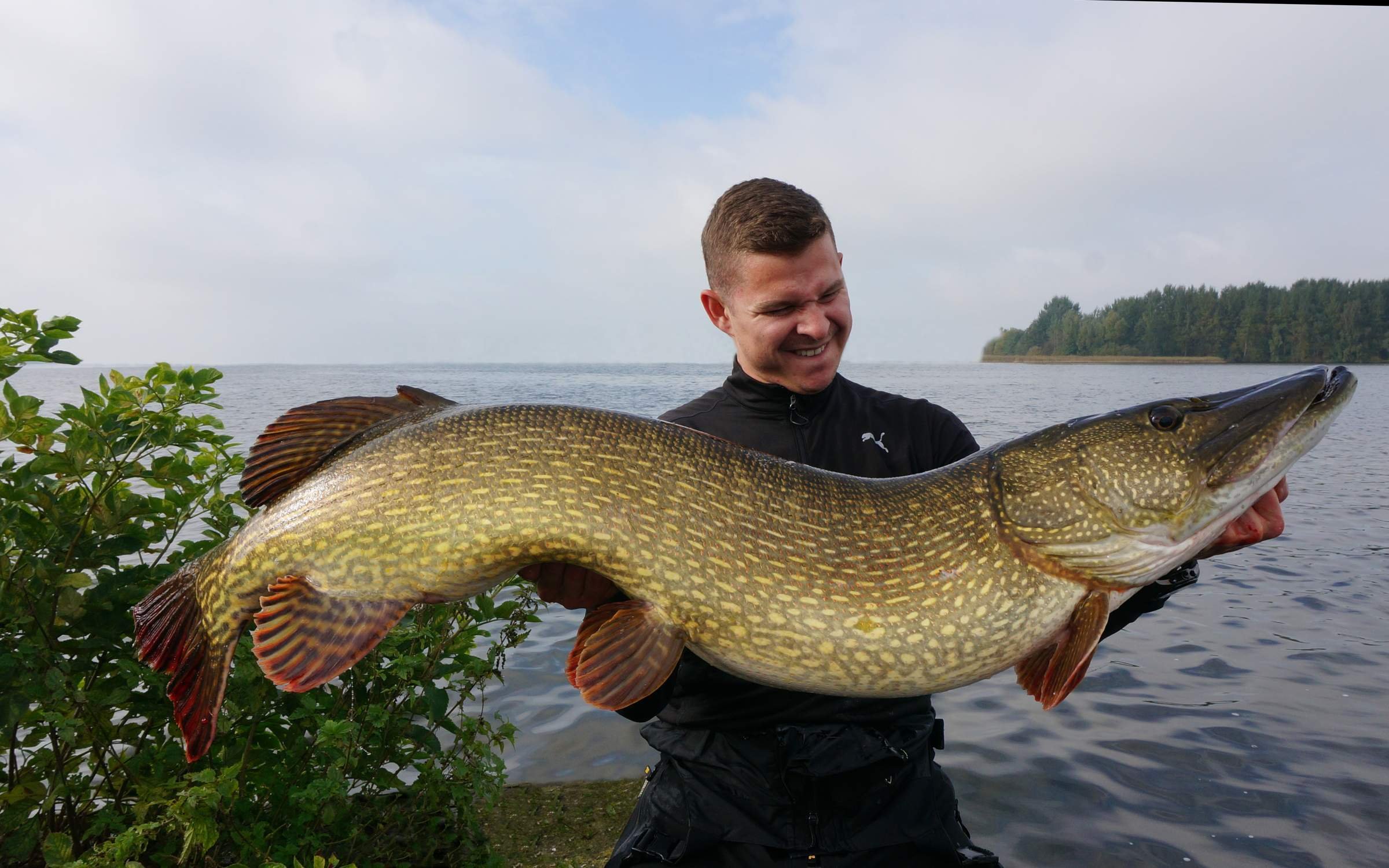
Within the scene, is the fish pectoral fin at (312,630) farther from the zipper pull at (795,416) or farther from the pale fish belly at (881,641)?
the zipper pull at (795,416)

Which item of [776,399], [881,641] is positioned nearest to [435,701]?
[881,641]

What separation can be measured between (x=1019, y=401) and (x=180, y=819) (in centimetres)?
2721

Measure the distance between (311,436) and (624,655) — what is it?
0.96 meters

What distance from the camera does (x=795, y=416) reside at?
2488mm

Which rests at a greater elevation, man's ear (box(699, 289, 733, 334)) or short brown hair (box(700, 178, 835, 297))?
short brown hair (box(700, 178, 835, 297))

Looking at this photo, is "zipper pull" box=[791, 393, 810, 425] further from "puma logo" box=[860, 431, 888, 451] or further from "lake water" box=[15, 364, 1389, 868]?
"lake water" box=[15, 364, 1389, 868]

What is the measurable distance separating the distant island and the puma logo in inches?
2204

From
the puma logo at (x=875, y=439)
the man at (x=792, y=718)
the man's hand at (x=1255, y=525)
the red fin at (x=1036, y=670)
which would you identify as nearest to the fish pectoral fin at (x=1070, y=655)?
the red fin at (x=1036, y=670)

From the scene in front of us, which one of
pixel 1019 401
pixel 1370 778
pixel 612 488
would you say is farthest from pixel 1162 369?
pixel 612 488

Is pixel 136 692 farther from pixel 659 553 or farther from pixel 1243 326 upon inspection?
pixel 1243 326

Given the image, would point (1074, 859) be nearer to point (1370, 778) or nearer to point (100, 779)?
point (1370, 778)

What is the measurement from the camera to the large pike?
1.73m

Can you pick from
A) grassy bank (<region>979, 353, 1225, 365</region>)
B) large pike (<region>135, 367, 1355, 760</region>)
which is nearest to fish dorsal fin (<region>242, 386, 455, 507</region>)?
large pike (<region>135, 367, 1355, 760</region>)

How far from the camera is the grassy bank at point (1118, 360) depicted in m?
61.4
